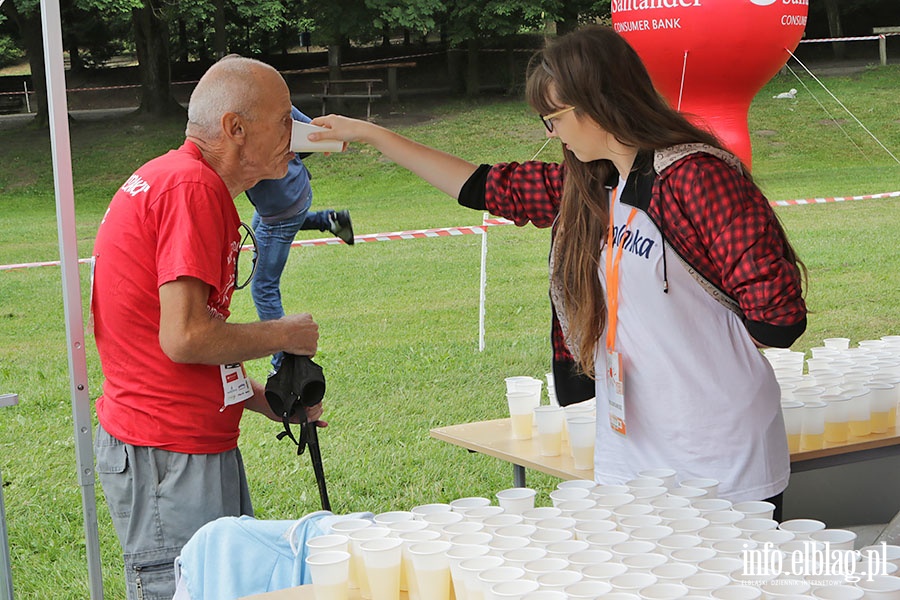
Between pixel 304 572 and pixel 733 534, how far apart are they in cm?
74

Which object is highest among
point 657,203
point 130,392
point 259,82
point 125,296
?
point 259,82

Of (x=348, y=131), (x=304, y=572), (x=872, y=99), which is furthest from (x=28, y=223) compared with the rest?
(x=872, y=99)

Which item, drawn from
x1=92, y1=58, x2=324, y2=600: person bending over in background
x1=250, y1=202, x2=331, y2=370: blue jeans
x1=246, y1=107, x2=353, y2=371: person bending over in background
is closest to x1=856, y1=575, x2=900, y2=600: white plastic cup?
x1=92, y1=58, x2=324, y2=600: person bending over in background

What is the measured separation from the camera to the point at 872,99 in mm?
17156

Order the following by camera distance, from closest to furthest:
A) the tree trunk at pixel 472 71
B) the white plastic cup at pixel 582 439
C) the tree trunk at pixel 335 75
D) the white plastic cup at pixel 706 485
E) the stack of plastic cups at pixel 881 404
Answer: the white plastic cup at pixel 706 485
the white plastic cup at pixel 582 439
the stack of plastic cups at pixel 881 404
the tree trunk at pixel 335 75
the tree trunk at pixel 472 71

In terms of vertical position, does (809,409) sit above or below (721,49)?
below

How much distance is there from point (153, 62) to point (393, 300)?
9731 millimetres

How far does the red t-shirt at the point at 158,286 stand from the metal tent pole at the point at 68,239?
38 cm

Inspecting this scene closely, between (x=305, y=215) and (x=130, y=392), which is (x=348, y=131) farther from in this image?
(x=305, y=215)

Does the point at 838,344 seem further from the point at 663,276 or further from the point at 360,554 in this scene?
the point at 360,554

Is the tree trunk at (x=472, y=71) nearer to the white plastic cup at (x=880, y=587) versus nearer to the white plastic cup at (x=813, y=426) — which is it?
the white plastic cup at (x=813, y=426)

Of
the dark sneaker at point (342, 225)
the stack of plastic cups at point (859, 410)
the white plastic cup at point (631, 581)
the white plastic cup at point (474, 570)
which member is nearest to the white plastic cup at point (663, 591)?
the white plastic cup at point (631, 581)

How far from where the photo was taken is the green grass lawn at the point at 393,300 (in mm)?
5055

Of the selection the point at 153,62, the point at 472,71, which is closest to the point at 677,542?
the point at 153,62
